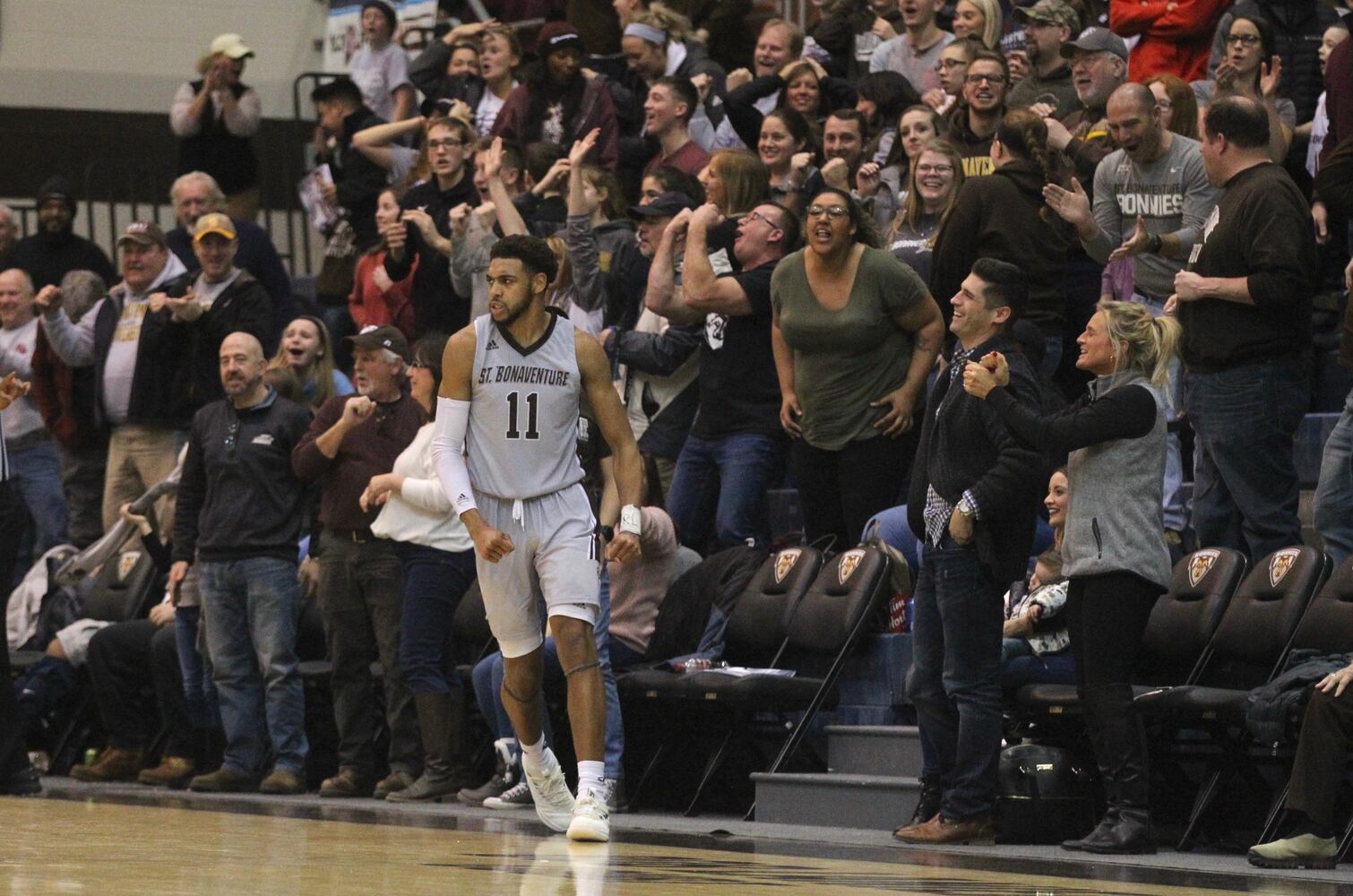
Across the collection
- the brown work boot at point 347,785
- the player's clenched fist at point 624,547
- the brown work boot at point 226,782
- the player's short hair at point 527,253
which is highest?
the player's short hair at point 527,253

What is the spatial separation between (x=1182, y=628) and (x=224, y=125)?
959 centimetres

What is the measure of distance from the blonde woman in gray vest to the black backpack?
0.28m

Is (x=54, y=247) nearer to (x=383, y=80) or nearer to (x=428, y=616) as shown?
(x=383, y=80)

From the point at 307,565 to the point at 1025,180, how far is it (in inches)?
166

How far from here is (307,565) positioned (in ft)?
39.8

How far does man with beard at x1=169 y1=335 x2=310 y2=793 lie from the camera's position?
11.6 m

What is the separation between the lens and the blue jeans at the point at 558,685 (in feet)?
33.1

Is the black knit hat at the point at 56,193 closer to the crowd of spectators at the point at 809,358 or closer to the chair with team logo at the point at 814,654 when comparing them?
the crowd of spectators at the point at 809,358

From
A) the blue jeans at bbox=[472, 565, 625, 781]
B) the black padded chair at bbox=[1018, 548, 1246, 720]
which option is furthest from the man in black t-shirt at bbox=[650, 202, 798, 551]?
the black padded chair at bbox=[1018, 548, 1246, 720]

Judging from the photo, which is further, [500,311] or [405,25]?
[405,25]

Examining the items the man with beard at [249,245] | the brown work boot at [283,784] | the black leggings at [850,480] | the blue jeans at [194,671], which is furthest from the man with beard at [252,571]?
the black leggings at [850,480]

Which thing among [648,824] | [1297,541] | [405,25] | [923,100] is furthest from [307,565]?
[405,25]

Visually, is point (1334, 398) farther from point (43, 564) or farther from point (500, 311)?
point (43, 564)

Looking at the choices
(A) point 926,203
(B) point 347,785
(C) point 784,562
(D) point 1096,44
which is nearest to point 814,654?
(C) point 784,562
